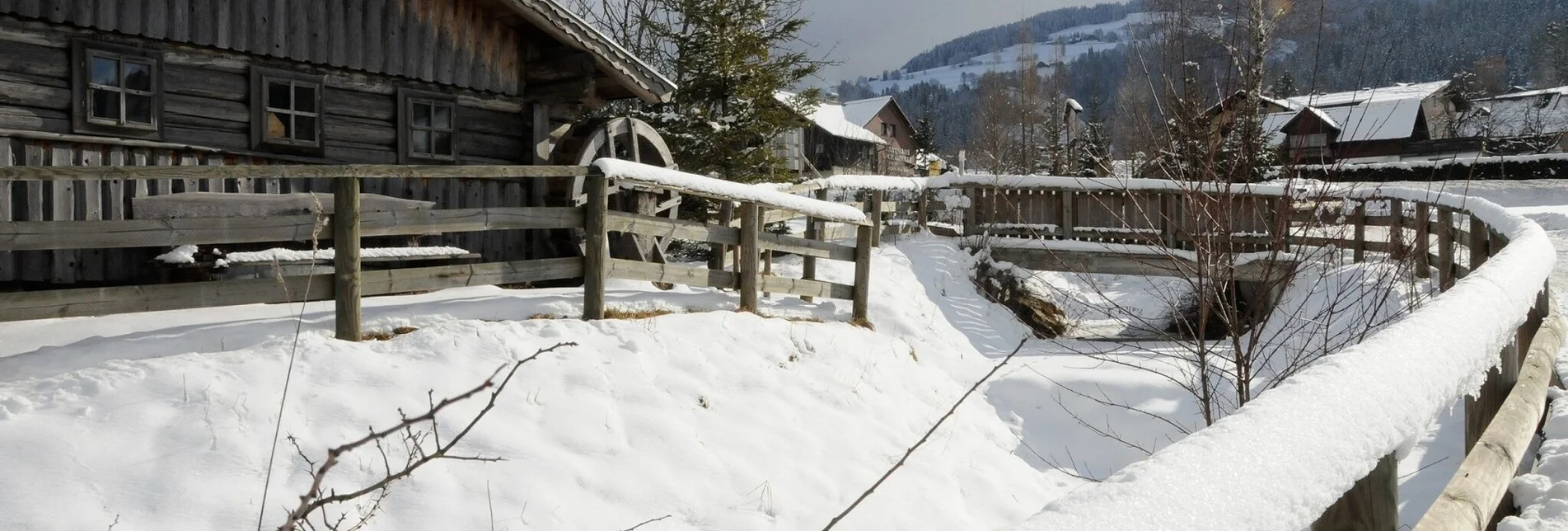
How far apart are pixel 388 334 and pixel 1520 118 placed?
5759cm

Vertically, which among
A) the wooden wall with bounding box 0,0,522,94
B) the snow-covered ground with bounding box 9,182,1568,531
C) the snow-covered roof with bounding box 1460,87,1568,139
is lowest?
the snow-covered ground with bounding box 9,182,1568,531

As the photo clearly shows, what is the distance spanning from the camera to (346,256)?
580 centimetres

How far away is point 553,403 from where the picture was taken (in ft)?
18.4

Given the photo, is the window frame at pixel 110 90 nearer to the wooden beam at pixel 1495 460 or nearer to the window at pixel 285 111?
the window at pixel 285 111

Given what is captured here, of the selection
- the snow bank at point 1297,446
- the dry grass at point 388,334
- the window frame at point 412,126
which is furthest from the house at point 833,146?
the snow bank at point 1297,446

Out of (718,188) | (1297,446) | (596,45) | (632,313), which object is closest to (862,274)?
(718,188)

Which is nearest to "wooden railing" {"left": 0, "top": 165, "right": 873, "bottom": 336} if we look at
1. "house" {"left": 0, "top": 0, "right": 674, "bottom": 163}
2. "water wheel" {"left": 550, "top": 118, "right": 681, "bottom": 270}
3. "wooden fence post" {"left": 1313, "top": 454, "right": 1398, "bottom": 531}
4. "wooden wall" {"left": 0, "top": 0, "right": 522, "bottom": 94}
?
"house" {"left": 0, "top": 0, "right": 674, "bottom": 163}

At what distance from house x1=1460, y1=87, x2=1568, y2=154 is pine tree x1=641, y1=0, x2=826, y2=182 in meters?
35.3

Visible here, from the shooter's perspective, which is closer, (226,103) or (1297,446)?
(1297,446)

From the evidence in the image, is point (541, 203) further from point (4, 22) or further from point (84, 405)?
point (84, 405)

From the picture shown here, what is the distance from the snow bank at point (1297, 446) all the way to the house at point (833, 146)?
4663 cm

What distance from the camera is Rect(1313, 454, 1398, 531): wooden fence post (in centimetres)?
166

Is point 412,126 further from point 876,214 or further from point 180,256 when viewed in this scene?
point 876,214

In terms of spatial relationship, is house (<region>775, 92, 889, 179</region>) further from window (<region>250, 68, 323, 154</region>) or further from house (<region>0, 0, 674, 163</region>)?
window (<region>250, 68, 323, 154</region>)
